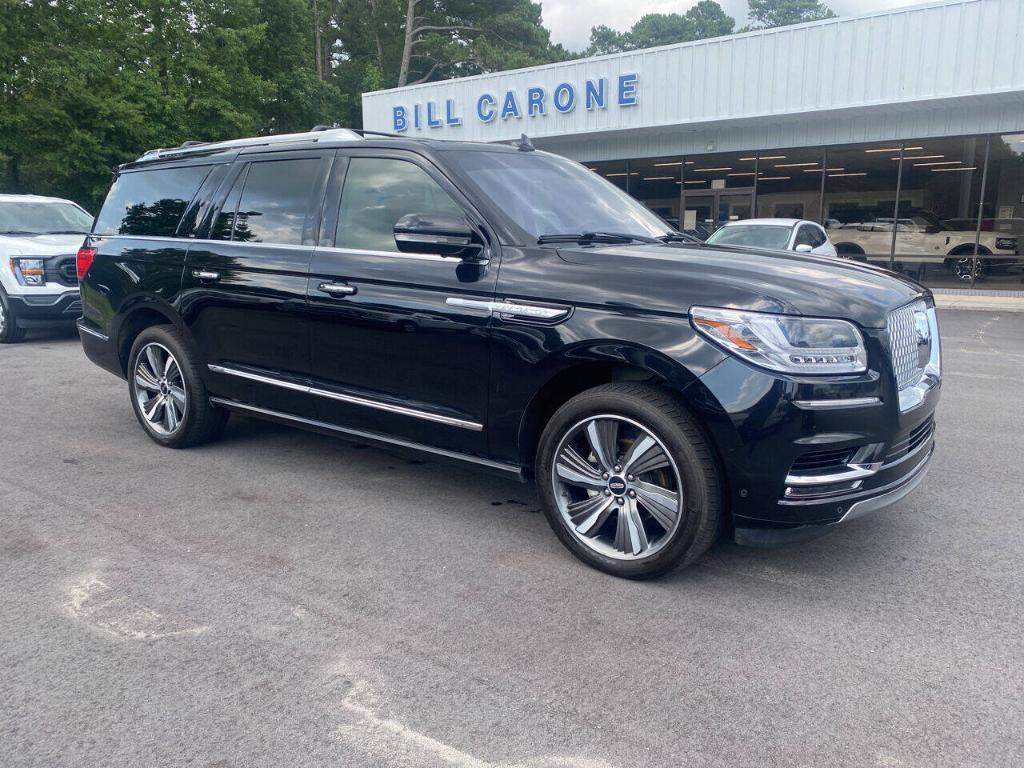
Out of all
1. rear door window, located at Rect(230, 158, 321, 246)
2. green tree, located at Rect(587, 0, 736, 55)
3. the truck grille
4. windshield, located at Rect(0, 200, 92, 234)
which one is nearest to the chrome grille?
rear door window, located at Rect(230, 158, 321, 246)

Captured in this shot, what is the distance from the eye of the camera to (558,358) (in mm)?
3586

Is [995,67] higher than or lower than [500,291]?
higher

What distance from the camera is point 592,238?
418 cm

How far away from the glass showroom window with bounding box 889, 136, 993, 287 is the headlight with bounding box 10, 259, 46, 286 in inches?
647

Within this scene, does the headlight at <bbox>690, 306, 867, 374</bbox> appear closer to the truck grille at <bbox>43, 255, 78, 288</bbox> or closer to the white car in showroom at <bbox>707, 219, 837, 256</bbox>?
the truck grille at <bbox>43, 255, 78, 288</bbox>

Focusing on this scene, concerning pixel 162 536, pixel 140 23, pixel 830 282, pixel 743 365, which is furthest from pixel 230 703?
pixel 140 23

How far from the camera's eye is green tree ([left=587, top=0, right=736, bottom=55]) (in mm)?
89312

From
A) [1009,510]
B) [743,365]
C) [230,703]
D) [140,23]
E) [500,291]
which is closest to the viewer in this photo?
[230,703]

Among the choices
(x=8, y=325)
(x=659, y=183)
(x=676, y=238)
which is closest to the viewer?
(x=676, y=238)

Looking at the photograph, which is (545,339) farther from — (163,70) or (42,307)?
(163,70)

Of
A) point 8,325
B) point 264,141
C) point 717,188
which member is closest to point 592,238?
point 264,141

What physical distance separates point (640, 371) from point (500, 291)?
0.72 m

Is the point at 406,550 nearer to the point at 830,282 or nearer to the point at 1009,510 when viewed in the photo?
the point at 830,282

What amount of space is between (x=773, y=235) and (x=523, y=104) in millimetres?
10298
